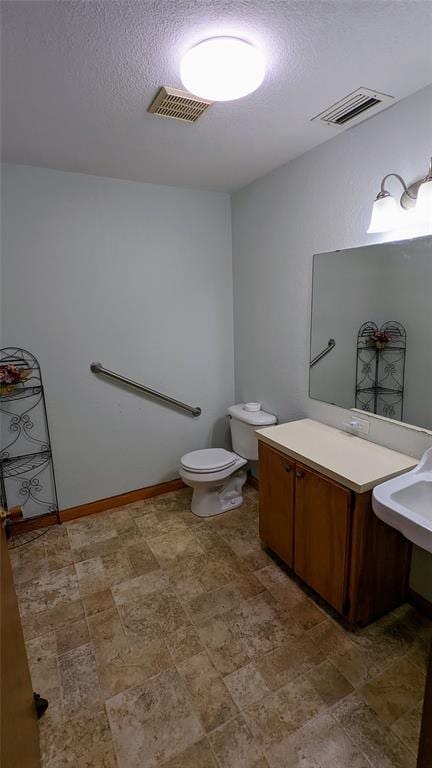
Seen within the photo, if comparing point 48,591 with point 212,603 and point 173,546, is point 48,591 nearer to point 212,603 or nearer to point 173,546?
point 173,546

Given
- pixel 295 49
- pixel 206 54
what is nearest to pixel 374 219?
pixel 295 49

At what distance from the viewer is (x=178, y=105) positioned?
156 centimetres

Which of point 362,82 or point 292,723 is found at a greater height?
point 362,82

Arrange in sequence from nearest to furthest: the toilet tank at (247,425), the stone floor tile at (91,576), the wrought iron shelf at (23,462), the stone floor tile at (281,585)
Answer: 1. the stone floor tile at (281,585)
2. the stone floor tile at (91,576)
3. the wrought iron shelf at (23,462)
4. the toilet tank at (247,425)

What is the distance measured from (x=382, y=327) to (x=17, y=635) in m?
1.93

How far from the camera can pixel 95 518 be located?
8.79ft

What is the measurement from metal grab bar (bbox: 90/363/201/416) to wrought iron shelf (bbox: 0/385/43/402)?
0.38m

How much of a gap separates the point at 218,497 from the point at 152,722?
4.77 ft

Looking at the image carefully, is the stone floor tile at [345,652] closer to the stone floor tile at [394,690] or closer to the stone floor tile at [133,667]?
the stone floor tile at [394,690]

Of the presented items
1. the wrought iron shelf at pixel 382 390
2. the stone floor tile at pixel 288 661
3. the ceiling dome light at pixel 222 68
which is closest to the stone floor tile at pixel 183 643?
the stone floor tile at pixel 288 661

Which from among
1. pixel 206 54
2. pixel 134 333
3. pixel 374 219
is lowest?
pixel 134 333

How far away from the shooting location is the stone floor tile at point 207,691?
136 cm

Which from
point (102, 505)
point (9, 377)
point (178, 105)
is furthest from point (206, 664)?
point (178, 105)

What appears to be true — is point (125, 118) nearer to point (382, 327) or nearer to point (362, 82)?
point (362, 82)
